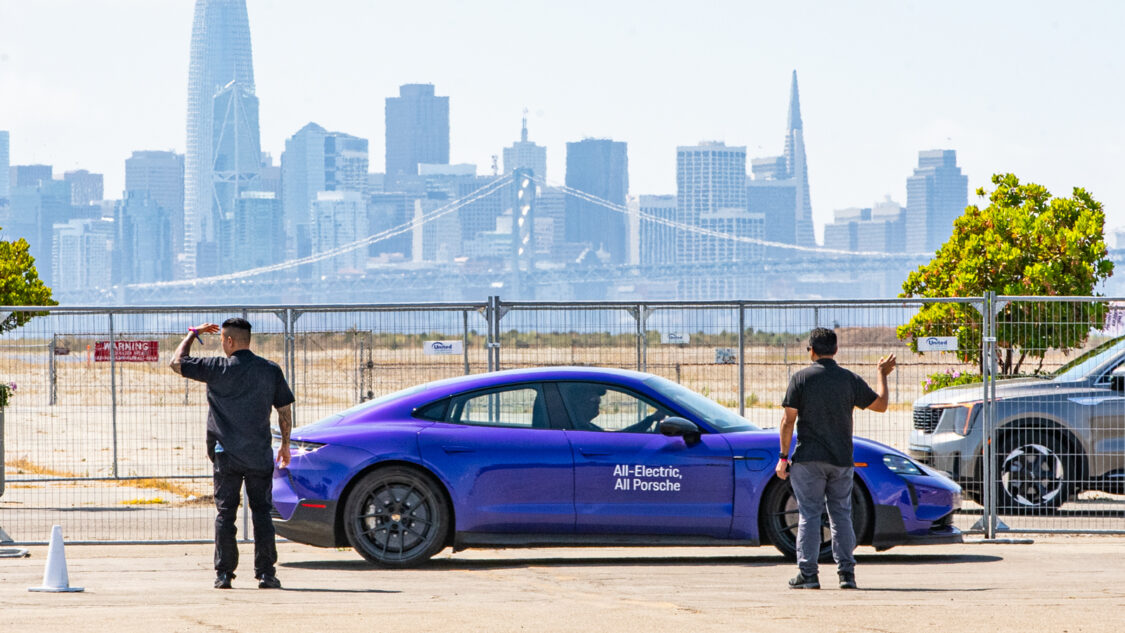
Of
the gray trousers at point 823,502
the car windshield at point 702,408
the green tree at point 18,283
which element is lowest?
the gray trousers at point 823,502

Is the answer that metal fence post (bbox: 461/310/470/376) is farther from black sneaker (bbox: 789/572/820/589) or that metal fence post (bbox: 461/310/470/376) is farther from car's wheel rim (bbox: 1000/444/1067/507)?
car's wheel rim (bbox: 1000/444/1067/507)

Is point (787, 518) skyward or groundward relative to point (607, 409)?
groundward

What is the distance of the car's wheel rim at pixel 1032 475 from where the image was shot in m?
11.7

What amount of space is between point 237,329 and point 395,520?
1.73m

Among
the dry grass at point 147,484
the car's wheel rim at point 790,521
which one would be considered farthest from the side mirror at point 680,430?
the dry grass at point 147,484

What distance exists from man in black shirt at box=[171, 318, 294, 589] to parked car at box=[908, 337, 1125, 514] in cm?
567

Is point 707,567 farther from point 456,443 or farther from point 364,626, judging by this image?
point 364,626

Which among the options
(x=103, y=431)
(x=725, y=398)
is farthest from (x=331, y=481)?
(x=103, y=431)

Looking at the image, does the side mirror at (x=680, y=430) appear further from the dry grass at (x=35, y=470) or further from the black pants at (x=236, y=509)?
the dry grass at (x=35, y=470)

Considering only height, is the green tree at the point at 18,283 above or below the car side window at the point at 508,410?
above

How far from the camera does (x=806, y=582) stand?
28.1 ft

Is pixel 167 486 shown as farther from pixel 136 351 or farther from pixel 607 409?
pixel 607 409

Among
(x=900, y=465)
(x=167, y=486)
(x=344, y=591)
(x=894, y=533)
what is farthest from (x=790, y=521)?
(x=167, y=486)

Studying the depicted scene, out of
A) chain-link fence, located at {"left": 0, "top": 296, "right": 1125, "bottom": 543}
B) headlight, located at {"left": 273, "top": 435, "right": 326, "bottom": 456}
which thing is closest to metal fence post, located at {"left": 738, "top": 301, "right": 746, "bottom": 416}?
chain-link fence, located at {"left": 0, "top": 296, "right": 1125, "bottom": 543}
